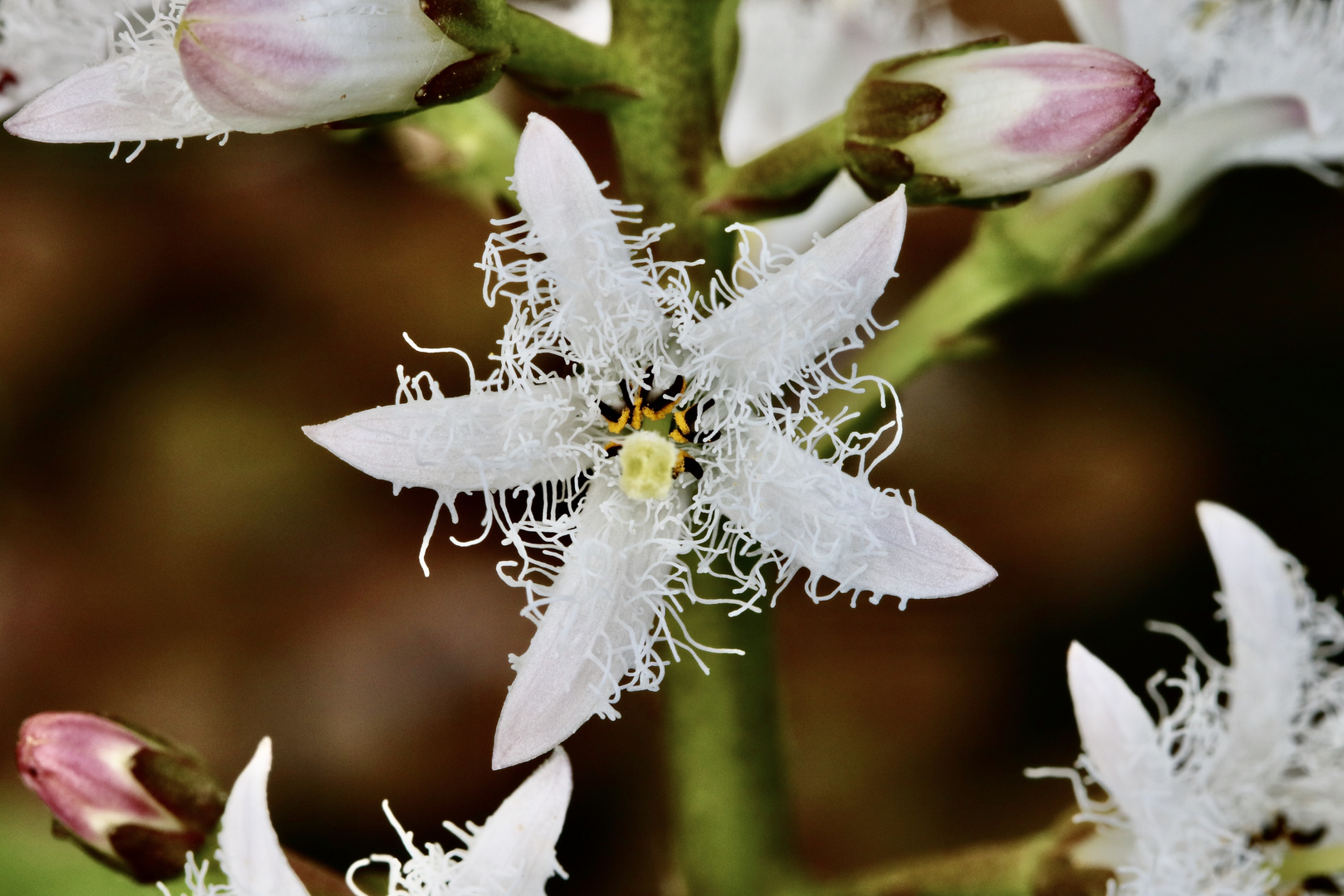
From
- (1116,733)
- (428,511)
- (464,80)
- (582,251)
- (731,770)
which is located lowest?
(428,511)

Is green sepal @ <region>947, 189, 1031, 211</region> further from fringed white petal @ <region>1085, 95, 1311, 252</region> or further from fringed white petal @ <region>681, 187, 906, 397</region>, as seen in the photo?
fringed white petal @ <region>1085, 95, 1311, 252</region>

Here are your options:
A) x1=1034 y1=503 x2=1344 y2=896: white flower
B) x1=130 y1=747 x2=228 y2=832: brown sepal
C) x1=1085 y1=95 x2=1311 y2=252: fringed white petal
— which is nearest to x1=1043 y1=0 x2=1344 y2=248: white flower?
x1=1085 y1=95 x2=1311 y2=252: fringed white petal

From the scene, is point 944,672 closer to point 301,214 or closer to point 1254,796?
point 1254,796

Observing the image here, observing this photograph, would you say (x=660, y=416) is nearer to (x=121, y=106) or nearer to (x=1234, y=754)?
(x=121, y=106)

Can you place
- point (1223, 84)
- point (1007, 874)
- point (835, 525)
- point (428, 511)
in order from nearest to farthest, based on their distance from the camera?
point (835, 525) → point (1007, 874) → point (1223, 84) → point (428, 511)

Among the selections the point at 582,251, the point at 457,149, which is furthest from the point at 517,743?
the point at 457,149

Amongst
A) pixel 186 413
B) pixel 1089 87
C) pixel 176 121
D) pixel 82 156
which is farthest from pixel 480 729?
pixel 1089 87
